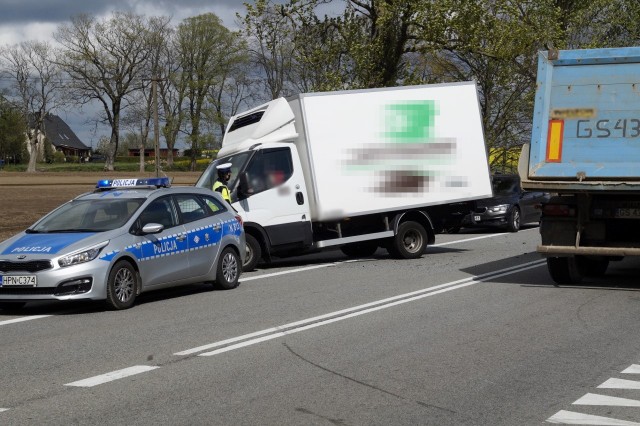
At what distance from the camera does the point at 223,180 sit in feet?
53.0

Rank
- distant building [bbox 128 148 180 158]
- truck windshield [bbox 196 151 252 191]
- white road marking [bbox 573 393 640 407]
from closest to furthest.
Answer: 1. white road marking [bbox 573 393 640 407]
2. truck windshield [bbox 196 151 252 191]
3. distant building [bbox 128 148 180 158]

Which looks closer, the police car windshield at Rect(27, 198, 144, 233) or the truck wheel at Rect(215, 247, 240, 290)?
the police car windshield at Rect(27, 198, 144, 233)

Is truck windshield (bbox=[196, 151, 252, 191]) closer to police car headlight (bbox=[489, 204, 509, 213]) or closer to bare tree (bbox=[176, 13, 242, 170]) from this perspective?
police car headlight (bbox=[489, 204, 509, 213])

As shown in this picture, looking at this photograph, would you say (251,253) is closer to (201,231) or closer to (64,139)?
(201,231)

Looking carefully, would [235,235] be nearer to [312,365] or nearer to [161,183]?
[161,183]

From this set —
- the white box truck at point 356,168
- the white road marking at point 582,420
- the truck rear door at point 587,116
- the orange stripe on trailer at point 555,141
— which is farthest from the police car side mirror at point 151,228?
the white road marking at point 582,420

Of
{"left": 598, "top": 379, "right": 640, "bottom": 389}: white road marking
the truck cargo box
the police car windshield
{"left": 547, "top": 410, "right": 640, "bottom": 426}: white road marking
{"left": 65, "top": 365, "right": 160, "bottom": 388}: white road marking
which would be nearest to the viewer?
{"left": 547, "top": 410, "right": 640, "bottom": 426}: white road marking

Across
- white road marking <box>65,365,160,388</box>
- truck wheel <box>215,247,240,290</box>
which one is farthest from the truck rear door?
white road marking <box>65,365,160,388</box>

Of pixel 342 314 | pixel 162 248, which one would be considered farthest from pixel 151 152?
pixel 342 314

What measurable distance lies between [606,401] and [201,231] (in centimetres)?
744

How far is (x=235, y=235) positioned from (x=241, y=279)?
4.81ft

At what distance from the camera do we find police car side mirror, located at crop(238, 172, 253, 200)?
53.0 feet

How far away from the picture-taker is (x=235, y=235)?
45.8 ft

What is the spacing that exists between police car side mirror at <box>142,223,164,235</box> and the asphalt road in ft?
3.13
